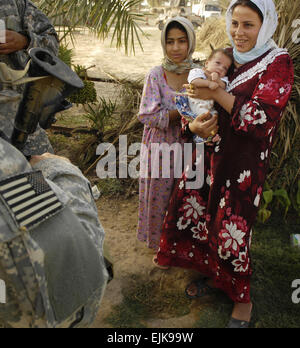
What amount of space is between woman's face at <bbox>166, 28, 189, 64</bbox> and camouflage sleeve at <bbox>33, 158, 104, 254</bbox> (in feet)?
5.26

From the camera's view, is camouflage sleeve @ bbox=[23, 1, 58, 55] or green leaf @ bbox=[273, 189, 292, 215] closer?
camouflage sleeve @ bbox=[23, 1, 58, 55]

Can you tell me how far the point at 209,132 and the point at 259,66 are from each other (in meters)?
0.46

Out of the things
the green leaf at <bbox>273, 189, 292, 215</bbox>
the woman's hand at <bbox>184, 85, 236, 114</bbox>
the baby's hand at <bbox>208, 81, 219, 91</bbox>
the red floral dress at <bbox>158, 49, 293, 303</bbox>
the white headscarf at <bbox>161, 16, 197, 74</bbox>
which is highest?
the white headscarf at <bbox>161, 16, 197, 74</bbox>

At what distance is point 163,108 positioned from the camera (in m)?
2.42

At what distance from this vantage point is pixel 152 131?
2.57 metres

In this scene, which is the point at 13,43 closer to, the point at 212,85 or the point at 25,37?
the point at 25,37

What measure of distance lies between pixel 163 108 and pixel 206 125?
1.62 feet

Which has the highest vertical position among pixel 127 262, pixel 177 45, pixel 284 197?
pixel 177 45

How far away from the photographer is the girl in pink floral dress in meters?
2.36

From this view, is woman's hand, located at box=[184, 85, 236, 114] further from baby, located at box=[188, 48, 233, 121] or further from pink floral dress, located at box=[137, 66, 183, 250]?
pink floral dress, located at box=[137, 66, 183, 250]

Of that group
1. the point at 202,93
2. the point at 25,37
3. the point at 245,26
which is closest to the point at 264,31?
the point at 245,26

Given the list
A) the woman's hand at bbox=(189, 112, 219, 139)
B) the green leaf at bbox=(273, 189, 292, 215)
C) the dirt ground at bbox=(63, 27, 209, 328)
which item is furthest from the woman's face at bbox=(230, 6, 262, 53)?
the green leaf at bbox=(273, 189, 292, 215)

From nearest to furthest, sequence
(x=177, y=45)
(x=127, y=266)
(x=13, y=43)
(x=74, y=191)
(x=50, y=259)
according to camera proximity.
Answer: (x=50, y=259) → (x=74, y=191) → (x=13, y=43) → (x=177, y=45) → (x=127, y=266)
